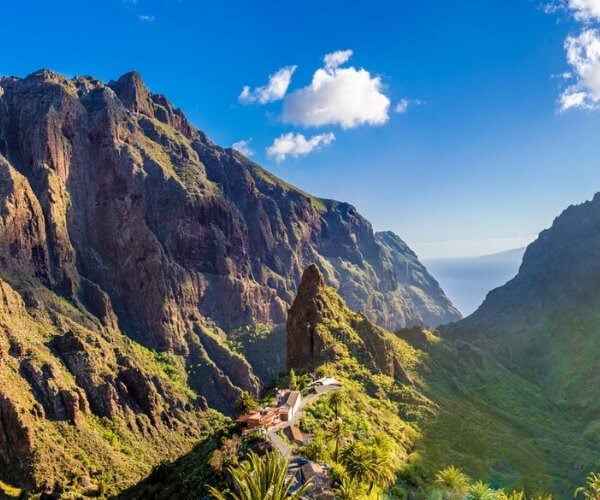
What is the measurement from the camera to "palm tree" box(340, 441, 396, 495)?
4712 centimetres

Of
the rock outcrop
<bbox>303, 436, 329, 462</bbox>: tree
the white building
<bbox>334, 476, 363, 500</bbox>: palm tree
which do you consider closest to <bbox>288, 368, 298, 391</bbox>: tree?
the rock outcrop

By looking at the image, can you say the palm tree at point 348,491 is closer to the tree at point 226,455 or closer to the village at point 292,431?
the village at point 292,431

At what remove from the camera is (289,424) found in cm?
6562

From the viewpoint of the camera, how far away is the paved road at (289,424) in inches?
2184

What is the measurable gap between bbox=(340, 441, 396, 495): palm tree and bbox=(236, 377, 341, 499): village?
2.64m

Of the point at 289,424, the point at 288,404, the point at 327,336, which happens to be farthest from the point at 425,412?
the point at 289,424

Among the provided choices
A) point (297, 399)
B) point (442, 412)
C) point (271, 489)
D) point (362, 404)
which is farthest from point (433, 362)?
point (271, 489)

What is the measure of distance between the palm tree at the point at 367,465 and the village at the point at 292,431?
8.66ft

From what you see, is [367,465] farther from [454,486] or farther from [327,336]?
[327,336]

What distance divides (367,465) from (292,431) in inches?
663

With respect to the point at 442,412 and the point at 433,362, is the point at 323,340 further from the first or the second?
the point at 433,362

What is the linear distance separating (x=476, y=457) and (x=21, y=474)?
98.9 meters

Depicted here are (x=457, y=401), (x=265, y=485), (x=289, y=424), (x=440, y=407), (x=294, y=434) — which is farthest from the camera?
(x=457, y=401)

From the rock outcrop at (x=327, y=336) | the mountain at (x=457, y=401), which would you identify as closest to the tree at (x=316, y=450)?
the mountain at (x=457, y=401)
